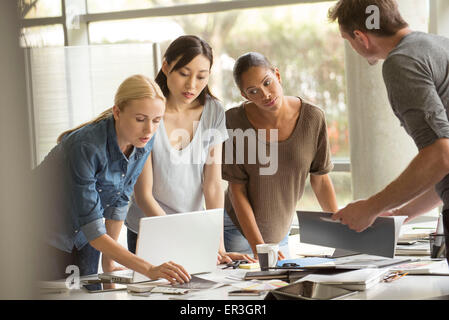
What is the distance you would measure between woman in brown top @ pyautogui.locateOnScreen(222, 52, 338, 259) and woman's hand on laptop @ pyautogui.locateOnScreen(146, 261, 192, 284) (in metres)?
0.66

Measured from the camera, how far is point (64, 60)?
193 inches

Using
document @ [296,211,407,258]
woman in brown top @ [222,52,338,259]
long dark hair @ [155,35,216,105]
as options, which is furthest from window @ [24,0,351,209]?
document @ [296,211,407,258]

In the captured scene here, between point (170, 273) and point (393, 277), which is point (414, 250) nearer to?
point (393, 277)

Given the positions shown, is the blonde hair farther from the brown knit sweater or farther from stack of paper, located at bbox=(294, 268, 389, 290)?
stack of paper, located at bbox=(294, 268, 389, 290)

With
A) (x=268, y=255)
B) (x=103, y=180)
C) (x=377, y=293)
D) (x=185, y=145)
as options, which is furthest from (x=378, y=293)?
(x=185, y=145)

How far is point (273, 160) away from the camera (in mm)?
2629

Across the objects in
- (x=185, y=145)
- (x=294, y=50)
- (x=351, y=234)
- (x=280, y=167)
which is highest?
(x=294, y=50)

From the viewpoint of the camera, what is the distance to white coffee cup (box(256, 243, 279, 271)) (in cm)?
208

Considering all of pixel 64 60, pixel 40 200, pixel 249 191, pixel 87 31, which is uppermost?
pixel 87 31

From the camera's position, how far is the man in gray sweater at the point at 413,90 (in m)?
1.60

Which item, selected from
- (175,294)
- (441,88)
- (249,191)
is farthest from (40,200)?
(249,191)

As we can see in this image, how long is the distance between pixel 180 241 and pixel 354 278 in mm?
579
